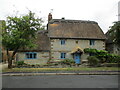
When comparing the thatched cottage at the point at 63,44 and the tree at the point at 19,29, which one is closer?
the tree at the point at 19,29

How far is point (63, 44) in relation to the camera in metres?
23.3

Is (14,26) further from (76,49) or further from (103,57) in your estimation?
(103,57)

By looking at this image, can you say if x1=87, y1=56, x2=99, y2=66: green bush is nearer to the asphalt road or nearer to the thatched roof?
the thatched roof

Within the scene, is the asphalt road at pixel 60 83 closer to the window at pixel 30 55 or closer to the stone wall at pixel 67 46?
the window at pixel 30 55

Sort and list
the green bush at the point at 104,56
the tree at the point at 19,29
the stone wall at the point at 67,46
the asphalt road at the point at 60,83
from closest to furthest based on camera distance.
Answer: the asphalt road at the point at 60,83, the tree at the point at 19,29, the green bush at the point at 104,56, the stone wall at the point at 67,46

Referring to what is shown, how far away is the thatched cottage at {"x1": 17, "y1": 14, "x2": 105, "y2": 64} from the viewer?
22.4m

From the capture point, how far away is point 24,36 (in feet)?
56.9

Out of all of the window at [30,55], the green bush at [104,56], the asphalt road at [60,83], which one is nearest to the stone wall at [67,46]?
the green bush at [104,56]

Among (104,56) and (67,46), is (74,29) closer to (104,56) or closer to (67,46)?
(67,46)

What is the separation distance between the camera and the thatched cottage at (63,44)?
2239cm

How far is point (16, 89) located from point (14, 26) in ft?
35.3

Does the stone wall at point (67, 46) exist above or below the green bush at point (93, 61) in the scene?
above

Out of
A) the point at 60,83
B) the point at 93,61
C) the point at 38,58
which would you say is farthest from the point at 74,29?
the point at 60,83

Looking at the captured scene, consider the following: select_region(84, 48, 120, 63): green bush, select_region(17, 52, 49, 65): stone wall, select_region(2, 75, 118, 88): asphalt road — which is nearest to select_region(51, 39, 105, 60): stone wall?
select_region(84, 48, 120, 63): green bush
